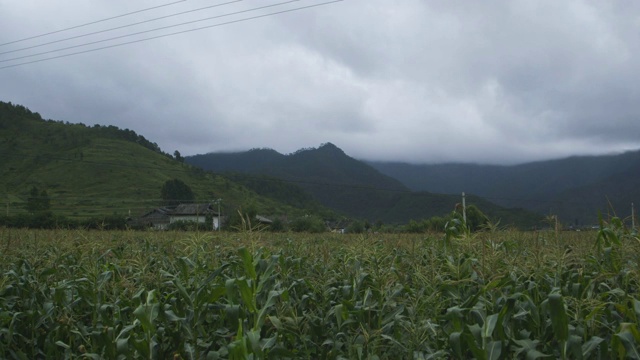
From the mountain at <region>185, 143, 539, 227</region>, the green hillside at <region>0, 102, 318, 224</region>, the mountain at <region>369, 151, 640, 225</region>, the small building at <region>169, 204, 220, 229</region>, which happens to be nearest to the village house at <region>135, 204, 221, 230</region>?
the small building at <region>169, 204, 220, 229</region>

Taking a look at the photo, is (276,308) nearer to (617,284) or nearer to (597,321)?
(597,321)

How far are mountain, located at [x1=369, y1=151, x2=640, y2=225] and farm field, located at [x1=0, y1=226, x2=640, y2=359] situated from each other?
58288 millimetres

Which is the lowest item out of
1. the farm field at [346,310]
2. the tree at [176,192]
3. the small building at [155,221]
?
the small building at [155,221]

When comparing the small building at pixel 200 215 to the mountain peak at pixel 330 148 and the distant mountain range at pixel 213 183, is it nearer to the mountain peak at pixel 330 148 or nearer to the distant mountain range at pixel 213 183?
the distant mountain range at pixel 213 183

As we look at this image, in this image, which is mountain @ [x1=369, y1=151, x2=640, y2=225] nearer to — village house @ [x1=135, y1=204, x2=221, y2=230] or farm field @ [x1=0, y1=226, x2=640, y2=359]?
village house @ [x1=135, y1=204, x2=221, y2=230]

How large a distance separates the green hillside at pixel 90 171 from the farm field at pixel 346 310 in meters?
60.2

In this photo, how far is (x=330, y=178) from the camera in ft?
535

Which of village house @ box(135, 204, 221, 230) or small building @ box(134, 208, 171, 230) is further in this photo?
small building @ box(134, 208, 171, 230)

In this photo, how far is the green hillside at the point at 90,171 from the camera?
76125mm

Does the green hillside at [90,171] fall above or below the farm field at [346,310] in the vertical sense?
above

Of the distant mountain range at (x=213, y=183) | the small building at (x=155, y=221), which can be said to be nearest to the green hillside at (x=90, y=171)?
the distant mountain range at (x=213, y=183)

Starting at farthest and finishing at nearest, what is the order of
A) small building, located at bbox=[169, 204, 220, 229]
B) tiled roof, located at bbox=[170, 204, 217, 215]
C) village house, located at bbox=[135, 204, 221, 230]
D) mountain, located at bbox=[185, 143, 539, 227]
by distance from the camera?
1. mountain, located at bbox=[185, 143, 539, 227]
2. village house, located at bbox=[135, 204, 221, 230]
3. small building, located at bbox=[169, 204, 220, 229]
4. tiled roof, located at bbox=[170, 204, 217, 215]

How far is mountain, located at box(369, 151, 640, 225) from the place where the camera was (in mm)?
75438

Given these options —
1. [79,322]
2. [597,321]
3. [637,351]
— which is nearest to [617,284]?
[597,321]
